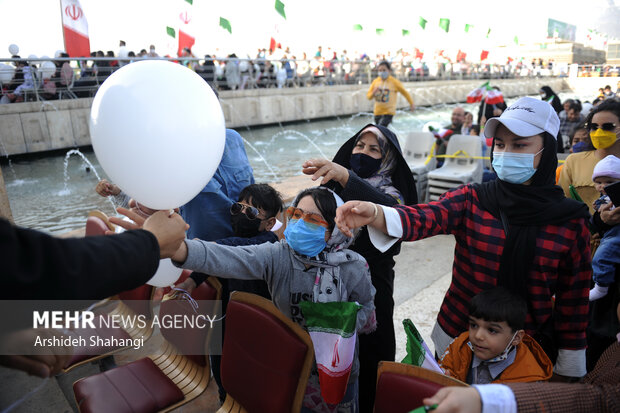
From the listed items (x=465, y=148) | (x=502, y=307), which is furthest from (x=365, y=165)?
(x=465, y=148)

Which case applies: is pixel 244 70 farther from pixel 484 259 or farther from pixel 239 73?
pixel 484 259

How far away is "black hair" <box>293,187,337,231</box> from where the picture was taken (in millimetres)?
1939

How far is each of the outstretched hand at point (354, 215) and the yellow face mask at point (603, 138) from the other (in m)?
2.16

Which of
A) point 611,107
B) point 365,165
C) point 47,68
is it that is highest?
point 47,68

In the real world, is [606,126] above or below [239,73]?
below

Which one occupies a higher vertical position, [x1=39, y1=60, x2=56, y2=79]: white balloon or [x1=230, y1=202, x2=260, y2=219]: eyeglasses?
[x1=39, y1=60, x2=56, y2=79]: white balloon

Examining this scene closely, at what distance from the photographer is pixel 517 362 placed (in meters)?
1.80

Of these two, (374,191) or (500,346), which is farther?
(374,191)

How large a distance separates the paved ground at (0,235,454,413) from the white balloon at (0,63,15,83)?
10821 mm

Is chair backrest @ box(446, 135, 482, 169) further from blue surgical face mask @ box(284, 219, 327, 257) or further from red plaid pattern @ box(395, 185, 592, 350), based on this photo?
blue surgical face mask @ box(284, 219, 327, 257)

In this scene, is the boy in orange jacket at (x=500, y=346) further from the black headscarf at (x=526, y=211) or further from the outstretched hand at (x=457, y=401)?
the outstretched hand at (x=457, y=401)

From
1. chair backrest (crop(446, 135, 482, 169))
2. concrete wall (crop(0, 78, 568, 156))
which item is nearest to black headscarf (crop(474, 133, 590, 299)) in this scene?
chair backrest (crop(446, 135, 482, 169))

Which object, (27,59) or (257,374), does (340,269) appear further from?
(27,59)

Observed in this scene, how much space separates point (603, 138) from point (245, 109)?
15354 mm
